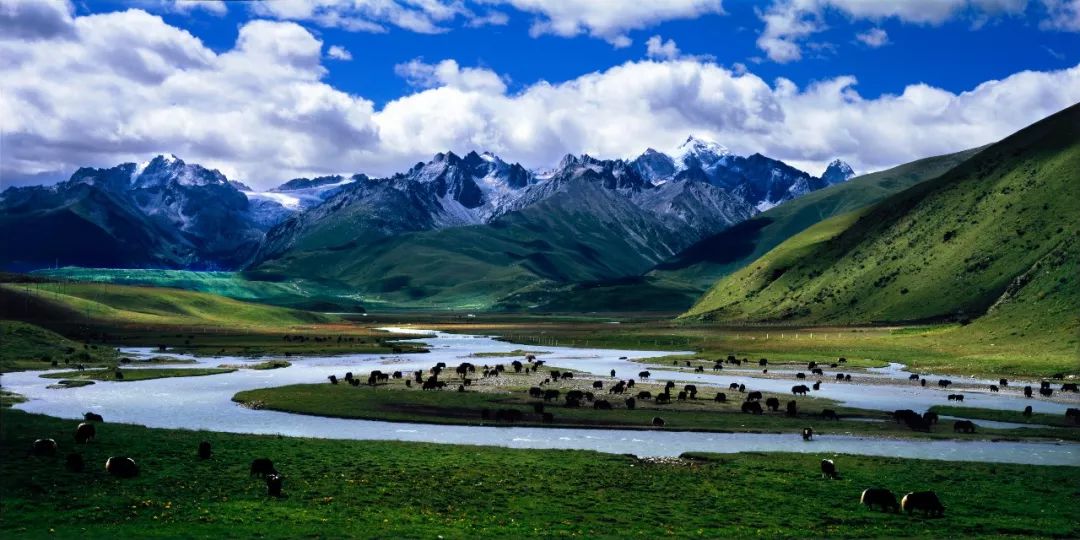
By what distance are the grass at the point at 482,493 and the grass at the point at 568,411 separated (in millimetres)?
14571

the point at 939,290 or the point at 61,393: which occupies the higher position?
the point at 939,290

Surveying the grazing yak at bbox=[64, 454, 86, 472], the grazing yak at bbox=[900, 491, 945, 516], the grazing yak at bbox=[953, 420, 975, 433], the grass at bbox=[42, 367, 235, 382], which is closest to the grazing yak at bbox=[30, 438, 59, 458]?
the grazing yak at bbox=[64, 454, 86, 472]

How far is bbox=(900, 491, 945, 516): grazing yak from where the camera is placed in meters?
37.2

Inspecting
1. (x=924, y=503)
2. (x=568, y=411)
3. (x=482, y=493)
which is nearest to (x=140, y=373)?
(x=568, y=411)

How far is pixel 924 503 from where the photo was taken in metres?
37.3

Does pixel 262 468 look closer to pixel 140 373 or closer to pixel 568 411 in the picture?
pixel 568 411

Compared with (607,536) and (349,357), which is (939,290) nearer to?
(349,357)

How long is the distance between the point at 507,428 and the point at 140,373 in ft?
187

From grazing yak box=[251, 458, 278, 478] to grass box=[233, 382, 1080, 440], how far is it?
86.8 ft

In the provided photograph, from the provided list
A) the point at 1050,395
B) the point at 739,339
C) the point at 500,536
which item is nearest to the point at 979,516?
the point at 500,536

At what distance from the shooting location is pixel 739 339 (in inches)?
7190

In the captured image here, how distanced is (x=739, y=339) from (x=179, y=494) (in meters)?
157

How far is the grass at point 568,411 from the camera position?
64312 mm

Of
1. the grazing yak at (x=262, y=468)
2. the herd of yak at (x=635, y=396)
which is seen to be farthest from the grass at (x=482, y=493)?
the herd of yak at (x=635, y=396)
